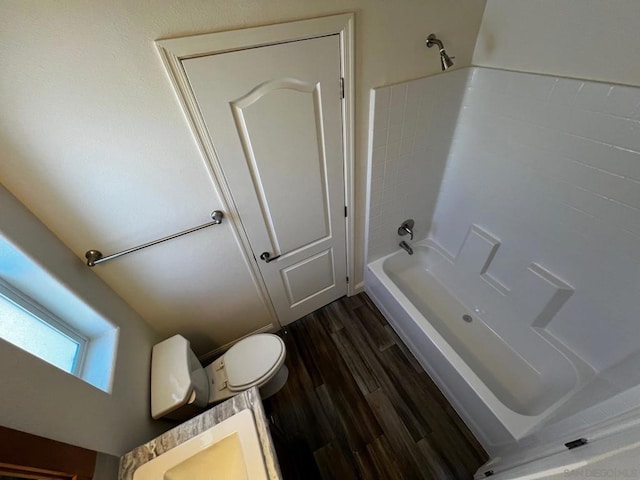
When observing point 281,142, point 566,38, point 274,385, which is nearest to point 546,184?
point 566,38

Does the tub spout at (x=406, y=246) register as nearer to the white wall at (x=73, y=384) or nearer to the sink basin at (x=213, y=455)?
the sink basin at (x=213, y=455)

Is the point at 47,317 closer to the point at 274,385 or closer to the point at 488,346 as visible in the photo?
the point at 274,385

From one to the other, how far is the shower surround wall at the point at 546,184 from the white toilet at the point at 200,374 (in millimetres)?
1054

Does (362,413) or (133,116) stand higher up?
(133,116)

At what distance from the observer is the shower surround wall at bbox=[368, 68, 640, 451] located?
1.01 m

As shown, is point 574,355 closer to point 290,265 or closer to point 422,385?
point 422,385

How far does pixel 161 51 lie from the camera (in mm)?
792

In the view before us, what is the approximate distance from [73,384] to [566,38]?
2162 mm

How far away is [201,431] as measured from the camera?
933mm

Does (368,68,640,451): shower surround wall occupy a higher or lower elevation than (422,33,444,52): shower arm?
lower

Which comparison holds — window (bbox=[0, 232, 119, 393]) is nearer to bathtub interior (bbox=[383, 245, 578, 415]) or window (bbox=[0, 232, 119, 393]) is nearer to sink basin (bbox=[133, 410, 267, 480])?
sink basin (bbox=[133, 410, 267, 480])

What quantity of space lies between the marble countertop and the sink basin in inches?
0.6

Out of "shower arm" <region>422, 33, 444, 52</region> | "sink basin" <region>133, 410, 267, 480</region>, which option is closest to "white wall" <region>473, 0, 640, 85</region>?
"shower arm" <region>422, 33, 444, 52</region>

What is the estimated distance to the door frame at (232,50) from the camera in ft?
2.69
